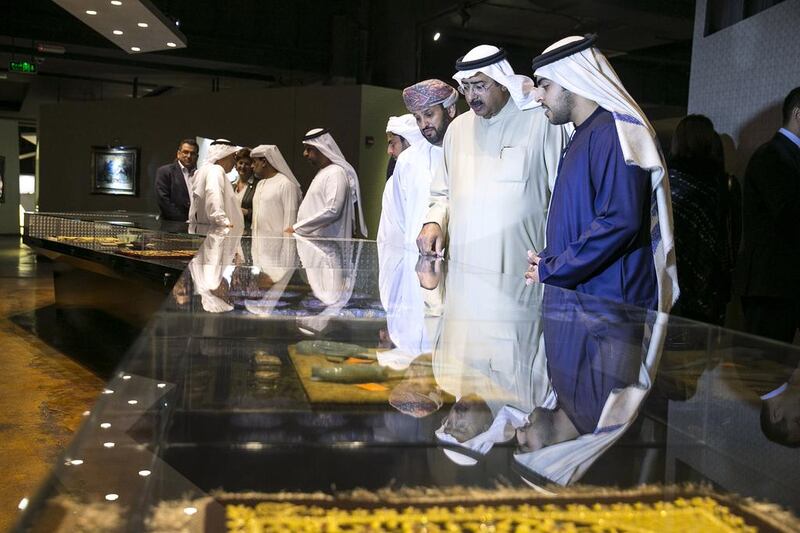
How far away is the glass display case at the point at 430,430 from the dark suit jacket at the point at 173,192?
6.99 m

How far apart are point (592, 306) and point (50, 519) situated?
1.44 m

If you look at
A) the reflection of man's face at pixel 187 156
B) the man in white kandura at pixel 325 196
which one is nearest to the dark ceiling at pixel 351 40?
the reflection of man's face at pixel 187 156

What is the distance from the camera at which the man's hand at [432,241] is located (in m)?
3.29

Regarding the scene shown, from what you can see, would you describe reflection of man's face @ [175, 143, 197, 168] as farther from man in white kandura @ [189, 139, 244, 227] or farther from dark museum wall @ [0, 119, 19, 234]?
dark museum wall @ [0, 119, 19, 234]

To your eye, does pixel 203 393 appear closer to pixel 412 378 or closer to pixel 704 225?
pixel 412 378

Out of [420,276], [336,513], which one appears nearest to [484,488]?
[336,513]

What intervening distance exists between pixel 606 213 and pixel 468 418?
1.38 m

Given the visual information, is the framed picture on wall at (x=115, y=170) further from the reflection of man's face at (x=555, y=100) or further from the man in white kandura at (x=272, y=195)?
the reflection of man's face at (x=555, y=100)

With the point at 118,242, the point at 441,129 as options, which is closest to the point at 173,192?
the point at 118,242

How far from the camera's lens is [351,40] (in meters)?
11.8

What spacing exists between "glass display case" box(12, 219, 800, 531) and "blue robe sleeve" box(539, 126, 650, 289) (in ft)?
2.30

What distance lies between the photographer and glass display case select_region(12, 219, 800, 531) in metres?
0.85

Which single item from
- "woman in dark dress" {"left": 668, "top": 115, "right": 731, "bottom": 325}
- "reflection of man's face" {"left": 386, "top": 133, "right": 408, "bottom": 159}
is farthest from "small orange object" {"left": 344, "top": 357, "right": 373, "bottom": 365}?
"reflection of man's face" {"left": 386, "top": 133, "right": 408, "bottom": 159}

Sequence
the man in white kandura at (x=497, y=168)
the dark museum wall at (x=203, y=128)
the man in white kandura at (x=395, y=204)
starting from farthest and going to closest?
the dark museum wall at (x=203, y=128) < the man in white kandura at (x=395, y=204) < the man in white kandura at (x=497, y=168)
